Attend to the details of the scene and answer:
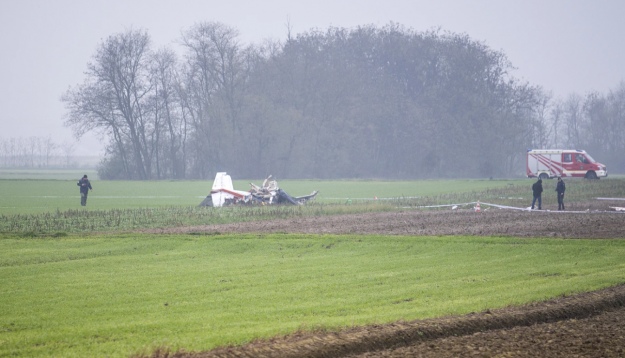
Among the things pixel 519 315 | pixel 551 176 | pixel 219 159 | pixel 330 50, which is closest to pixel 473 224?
pixel 519 315

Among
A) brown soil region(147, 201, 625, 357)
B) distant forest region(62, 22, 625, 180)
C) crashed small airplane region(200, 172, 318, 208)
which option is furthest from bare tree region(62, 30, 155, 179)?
brown soil region(147, 201, 625, 357)

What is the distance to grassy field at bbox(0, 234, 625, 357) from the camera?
37.3ft

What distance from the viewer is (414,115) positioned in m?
109

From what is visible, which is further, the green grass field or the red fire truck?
the red fire truck

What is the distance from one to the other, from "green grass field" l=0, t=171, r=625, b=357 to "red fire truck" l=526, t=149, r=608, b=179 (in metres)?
53.6

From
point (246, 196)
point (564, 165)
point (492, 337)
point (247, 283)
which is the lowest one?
point (492, 337)

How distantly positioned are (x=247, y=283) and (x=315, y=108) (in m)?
91.8

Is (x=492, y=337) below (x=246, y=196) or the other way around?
below

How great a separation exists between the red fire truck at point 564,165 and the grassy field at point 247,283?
2105 inches

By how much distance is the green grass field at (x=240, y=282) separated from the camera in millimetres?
11383

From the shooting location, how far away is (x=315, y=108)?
10700cm

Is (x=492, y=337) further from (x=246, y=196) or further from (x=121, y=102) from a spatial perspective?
(x=121, y=102)

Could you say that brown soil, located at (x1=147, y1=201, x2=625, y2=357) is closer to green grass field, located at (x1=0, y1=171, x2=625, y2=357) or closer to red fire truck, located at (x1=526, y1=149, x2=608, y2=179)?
green grass field, located at (x1=0, y1=171, x2=625, y2=357)

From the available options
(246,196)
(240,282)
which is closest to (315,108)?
(246,196)
